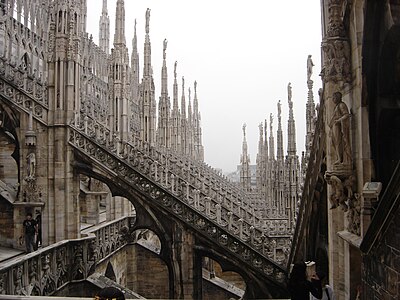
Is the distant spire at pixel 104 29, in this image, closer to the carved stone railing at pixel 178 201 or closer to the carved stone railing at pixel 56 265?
the carved stone railing at pixel 56 265

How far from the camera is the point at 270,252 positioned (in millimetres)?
13875

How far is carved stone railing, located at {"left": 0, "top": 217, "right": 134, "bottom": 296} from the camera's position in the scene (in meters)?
10.5

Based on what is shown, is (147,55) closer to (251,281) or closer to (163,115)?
(163,115)

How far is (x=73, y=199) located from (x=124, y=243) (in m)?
6.23

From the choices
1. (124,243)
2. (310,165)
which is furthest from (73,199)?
(310,165)

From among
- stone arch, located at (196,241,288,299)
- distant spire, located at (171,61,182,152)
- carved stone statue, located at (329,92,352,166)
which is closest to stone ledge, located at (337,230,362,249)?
carved stone statue, located at (329,92,352,166)

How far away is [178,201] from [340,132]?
8.49 metres

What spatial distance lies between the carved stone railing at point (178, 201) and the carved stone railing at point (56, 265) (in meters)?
2.60

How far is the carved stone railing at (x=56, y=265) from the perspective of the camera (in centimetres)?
1049

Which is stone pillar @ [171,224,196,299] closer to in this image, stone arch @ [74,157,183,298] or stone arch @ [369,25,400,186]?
stone arch @ [74,157,183,298]

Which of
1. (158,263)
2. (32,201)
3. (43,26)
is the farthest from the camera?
(43,26)

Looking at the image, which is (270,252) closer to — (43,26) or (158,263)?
(158,263)

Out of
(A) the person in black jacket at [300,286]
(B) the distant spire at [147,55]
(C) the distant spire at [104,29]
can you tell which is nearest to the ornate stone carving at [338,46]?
(A) the person in black jacket at [300,286]

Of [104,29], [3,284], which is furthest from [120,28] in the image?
[104,29]
